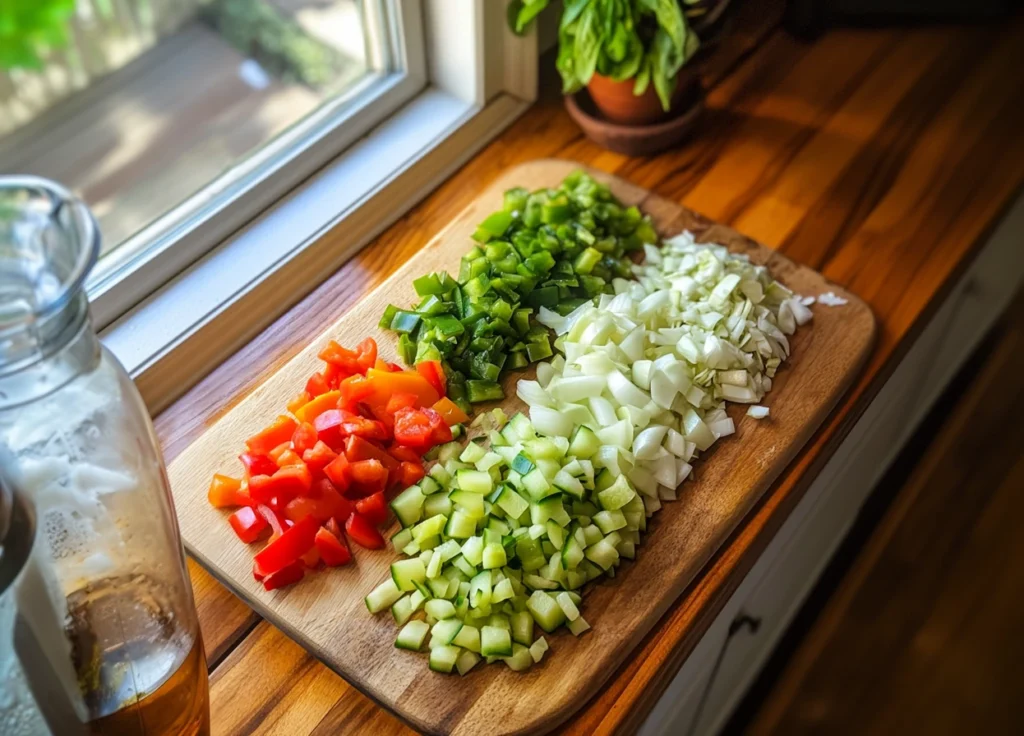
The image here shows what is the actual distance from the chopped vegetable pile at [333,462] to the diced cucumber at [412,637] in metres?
0.11

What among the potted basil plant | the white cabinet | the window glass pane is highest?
the potted basil plant

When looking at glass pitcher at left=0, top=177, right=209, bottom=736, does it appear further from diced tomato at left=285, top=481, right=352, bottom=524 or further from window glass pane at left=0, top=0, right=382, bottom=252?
window glass pane at left=0, top=0, right=382, bottom=252

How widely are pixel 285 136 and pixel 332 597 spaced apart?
725 millimetres

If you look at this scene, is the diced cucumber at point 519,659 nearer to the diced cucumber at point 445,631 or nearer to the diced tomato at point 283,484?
the diced cucumber at point 445,631

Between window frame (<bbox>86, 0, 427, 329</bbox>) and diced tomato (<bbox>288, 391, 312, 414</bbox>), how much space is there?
0.28 meters

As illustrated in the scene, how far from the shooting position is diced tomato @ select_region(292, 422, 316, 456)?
1.00 m

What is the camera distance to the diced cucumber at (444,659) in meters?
0.88

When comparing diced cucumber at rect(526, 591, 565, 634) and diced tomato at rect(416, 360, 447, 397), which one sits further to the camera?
diced tomato at rect(416, 360, 447, 397)

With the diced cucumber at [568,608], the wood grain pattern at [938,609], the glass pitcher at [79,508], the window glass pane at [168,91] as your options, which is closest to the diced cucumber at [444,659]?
the diced cucumber at [568,608]

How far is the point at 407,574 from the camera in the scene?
0.93 meters

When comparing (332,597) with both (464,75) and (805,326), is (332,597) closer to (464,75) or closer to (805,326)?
(805,326)

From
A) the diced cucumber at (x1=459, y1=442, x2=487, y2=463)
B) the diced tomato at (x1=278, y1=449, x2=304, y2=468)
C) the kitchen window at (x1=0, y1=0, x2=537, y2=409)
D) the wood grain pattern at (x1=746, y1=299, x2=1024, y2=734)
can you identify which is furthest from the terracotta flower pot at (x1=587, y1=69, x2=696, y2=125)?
the wood grain pattern at (x1=746, y1=299, x2=1024, y2=734)

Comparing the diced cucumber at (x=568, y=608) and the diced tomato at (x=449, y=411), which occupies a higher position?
the diced tomato at (x=449, y=411)

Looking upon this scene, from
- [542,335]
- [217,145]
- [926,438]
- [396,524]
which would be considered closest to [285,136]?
[217,145]
